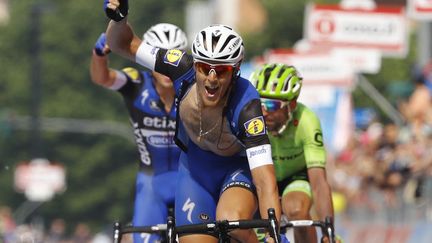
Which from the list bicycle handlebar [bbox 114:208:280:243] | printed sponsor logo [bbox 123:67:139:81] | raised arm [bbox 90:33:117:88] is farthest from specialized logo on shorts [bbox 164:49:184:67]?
printed sponsor logo [bbox 123:67:139:81]

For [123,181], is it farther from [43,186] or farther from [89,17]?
[43,186]

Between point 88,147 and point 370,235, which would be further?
point 88,147

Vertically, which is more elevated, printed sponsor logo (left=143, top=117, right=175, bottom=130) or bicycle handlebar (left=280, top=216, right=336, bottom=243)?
printed sponsor logo (left=143, top=117, right=175, bottom=130)

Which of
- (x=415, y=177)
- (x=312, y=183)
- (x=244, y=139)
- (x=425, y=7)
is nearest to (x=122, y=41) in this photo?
(x=244, y=139)

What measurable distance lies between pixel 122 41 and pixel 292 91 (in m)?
1.83

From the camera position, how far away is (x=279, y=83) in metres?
12.0

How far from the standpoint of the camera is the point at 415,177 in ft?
61.5

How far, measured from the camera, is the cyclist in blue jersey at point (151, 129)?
1301 cm

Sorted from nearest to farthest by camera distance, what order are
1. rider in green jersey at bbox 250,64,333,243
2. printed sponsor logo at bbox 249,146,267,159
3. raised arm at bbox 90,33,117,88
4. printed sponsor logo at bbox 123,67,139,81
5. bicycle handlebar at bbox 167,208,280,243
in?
bicycle handlebar at bbox 167,208,280,243
printed sponsor logo at bbox 249,146,267,159
rider in green jersey at bbox 250,64,333,243
raised arm at bbox 90,33,117,88
printed sponsor logo at bbox 123,67,139,81

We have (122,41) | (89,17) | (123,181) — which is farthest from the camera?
(89,17)

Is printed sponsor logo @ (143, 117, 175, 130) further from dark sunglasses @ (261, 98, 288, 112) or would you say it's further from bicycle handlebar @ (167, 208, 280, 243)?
bicycle handlebar @ (167, 208, 280, 243)

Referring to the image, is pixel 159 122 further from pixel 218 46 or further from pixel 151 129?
pixel 218 46

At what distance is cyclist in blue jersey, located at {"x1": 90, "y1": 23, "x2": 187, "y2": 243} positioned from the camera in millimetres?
13008

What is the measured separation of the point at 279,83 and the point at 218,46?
6.46ft
